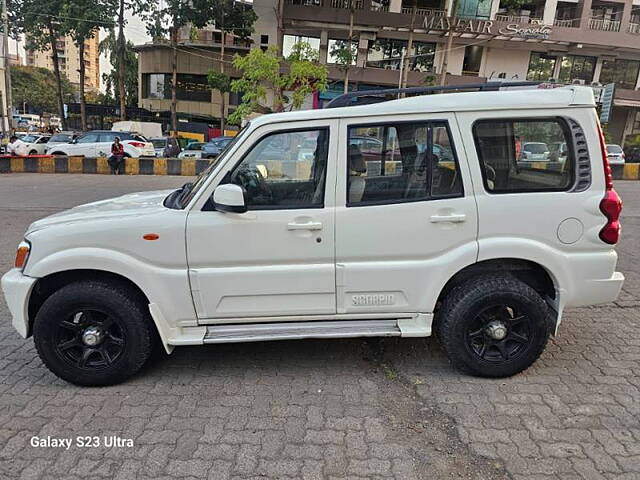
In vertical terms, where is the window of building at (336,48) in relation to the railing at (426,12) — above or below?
below

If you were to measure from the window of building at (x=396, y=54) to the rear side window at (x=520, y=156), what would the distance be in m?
31.0

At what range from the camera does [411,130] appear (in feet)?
10.3

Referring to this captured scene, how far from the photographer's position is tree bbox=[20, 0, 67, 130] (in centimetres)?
3244

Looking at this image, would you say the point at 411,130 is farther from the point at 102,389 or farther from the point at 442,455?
the point at 102,389

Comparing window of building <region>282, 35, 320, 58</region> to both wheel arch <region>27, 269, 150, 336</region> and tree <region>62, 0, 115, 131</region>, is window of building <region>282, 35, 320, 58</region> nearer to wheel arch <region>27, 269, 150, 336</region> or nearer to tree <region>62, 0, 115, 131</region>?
tree <region>62, 0, 115, 131</region>

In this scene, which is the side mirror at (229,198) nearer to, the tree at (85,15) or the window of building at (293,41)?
the window of building at (293,41)

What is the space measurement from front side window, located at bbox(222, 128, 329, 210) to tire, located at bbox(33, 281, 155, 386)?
3.71 ft

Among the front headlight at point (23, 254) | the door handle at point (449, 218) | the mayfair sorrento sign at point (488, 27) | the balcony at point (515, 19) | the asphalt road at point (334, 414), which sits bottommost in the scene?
the asphalt road at point (334, 414)

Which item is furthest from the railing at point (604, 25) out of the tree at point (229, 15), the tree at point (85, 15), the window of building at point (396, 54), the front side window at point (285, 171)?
the front side window at point (285, 171)

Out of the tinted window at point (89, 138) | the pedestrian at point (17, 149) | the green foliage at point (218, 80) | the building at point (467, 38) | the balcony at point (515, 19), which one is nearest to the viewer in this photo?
the tinted window at point (89, 138)

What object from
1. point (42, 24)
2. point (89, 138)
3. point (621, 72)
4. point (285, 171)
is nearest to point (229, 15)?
point (42, 24)

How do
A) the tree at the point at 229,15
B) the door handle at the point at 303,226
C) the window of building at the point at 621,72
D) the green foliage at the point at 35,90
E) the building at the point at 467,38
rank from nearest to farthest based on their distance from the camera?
the door handle at the point at 303,226, the building at the point at 467,38, the tree at the point at 229,15, the window of building at the point at 621,72, the green foliage at the point at 35,90

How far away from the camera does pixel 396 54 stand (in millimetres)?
31969

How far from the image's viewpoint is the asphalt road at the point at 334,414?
2428 millimetres
